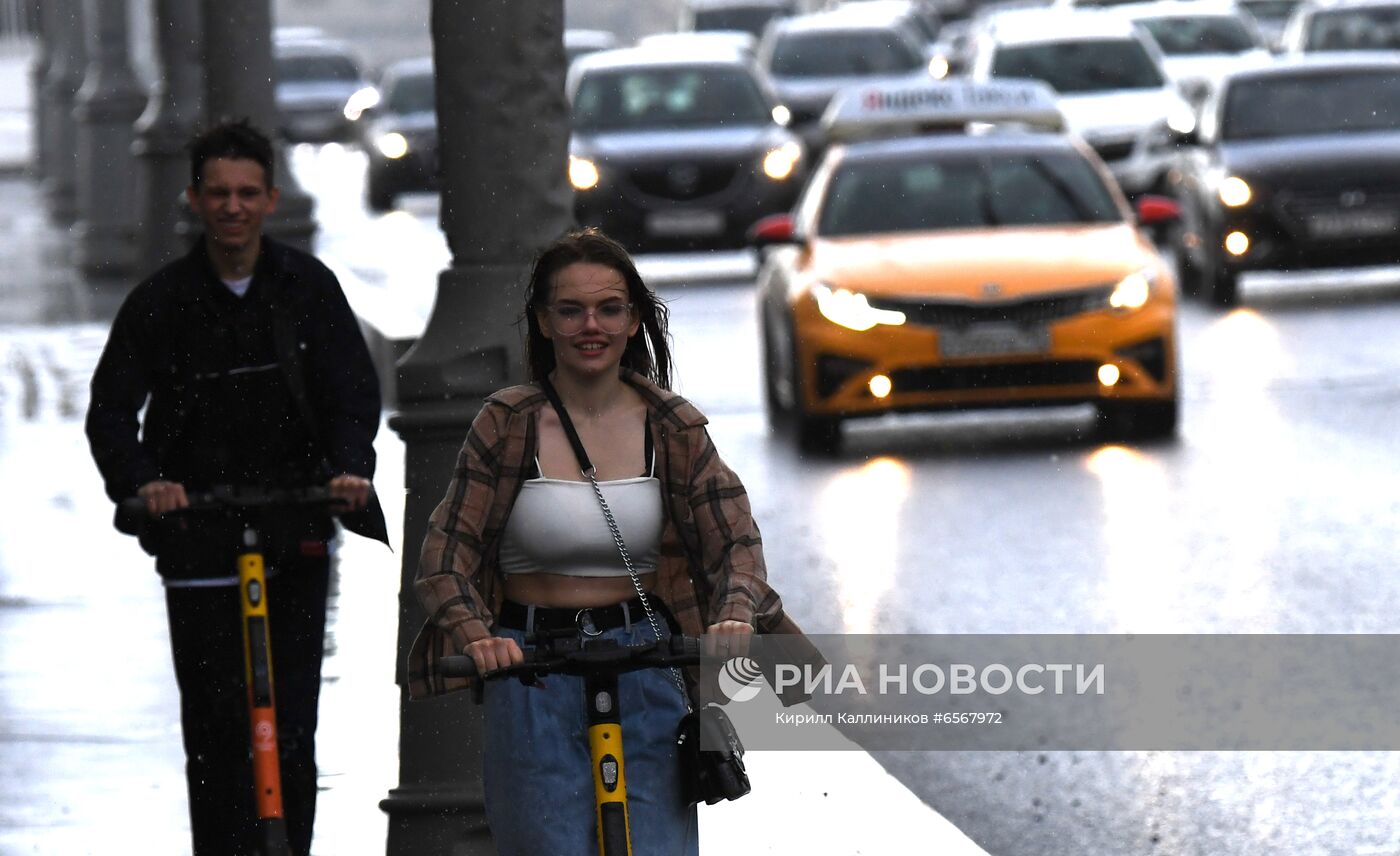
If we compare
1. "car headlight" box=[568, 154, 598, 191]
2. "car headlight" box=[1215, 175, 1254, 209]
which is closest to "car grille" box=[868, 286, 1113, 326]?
"car headlight" box=[1215, 175, 1254, 209]

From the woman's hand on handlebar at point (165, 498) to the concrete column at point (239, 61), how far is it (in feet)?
31.9

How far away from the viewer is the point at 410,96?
3462 cm

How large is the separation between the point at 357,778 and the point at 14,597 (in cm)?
327

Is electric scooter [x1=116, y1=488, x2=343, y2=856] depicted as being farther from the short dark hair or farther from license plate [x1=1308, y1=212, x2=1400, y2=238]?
license plate [x1=1308, y1=212, x2=1400, y2=238]

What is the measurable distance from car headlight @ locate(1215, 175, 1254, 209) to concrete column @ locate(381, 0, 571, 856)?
13758 millimetres

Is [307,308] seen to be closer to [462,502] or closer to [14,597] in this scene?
[462,502]

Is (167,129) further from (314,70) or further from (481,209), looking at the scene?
(314,70)

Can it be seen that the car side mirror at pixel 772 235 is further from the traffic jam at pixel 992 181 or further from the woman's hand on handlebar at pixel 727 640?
the woman's hand on handlebar at pixel 727 640

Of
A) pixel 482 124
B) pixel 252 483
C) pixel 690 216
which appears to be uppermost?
pixel 482 124

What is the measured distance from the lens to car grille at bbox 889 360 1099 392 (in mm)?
13453

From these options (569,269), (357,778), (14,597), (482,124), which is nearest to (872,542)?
(14,597)

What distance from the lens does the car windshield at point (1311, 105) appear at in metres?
20.3

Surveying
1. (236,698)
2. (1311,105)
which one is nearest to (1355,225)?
(1311,105)

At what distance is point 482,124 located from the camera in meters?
6.36
